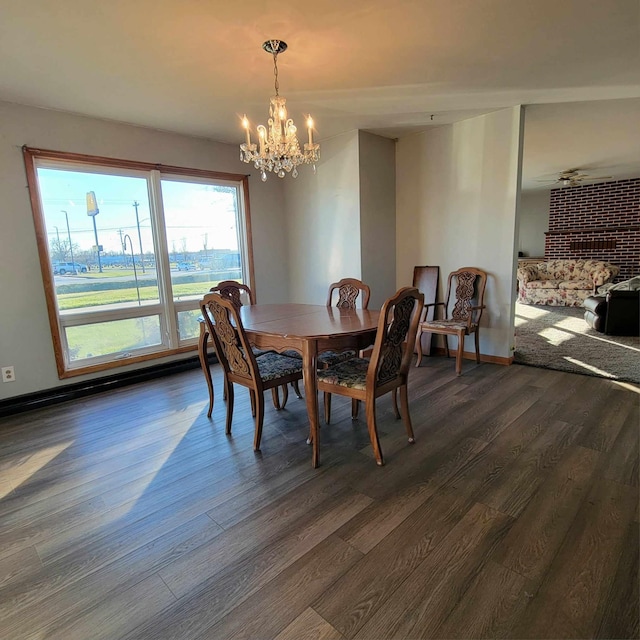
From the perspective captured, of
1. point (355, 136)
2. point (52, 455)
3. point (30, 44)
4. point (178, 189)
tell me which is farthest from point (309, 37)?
point (52, 455)

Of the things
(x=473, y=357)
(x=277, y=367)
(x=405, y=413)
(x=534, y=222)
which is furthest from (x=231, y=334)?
(x=534, y=222)

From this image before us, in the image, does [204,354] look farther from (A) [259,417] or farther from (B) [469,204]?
(B) [469,204]

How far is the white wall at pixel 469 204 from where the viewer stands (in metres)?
3.68

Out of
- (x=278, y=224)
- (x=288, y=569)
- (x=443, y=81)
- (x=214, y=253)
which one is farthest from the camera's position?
(x=278, y=224)

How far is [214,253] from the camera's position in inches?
178

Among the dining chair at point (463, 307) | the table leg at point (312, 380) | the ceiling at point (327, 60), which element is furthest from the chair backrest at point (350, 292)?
the ceiling at point (327, 60)

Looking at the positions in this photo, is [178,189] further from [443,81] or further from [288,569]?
[288,569]

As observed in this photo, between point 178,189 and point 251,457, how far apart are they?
123 inches

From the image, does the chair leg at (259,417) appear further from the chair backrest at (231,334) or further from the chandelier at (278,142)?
the chandelier at (278,142)

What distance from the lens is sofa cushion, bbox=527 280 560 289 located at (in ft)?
23.8

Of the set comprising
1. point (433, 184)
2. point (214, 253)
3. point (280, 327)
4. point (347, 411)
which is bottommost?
point (347, 411)

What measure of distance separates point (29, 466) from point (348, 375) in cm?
203

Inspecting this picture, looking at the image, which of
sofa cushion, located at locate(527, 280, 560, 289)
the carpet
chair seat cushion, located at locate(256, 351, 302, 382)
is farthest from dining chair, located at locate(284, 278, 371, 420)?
sofa cushion, located at locate(527, 280, 560, 289)

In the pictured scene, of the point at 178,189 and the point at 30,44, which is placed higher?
the point at 30,44
